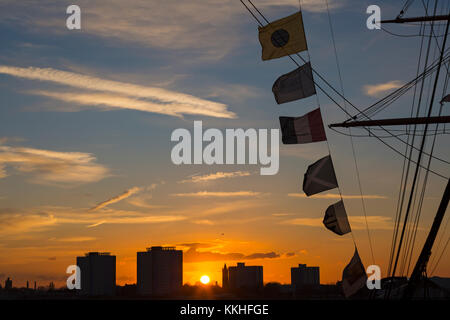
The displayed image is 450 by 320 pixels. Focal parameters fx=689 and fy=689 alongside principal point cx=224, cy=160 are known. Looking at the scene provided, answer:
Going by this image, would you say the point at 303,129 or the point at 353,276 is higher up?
the point at 303,129

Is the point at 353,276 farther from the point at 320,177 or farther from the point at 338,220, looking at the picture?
the point at 320,177

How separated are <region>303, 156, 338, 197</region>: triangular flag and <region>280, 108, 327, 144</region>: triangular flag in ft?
5.16

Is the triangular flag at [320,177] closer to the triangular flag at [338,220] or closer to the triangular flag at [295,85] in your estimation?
the triangular flag at [338,220]

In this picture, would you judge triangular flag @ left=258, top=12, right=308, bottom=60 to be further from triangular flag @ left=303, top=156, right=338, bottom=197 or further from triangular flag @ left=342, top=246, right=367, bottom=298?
triangular flag @ left=342, top=246, right=367, bottom=298

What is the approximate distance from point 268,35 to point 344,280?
15.1m

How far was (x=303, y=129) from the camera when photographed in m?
40.7

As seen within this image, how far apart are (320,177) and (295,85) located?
5.62 m

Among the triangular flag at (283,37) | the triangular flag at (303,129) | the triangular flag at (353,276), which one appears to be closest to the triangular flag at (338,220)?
the triangular flag at (353,276)

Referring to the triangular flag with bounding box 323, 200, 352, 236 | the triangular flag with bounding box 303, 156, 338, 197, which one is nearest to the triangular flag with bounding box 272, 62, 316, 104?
the triangular flag with bounding box 303, 156, 338, 197

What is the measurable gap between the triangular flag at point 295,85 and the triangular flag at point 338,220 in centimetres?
673

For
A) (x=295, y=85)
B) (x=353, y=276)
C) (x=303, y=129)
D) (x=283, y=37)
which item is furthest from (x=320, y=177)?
(x=283, y=37)
